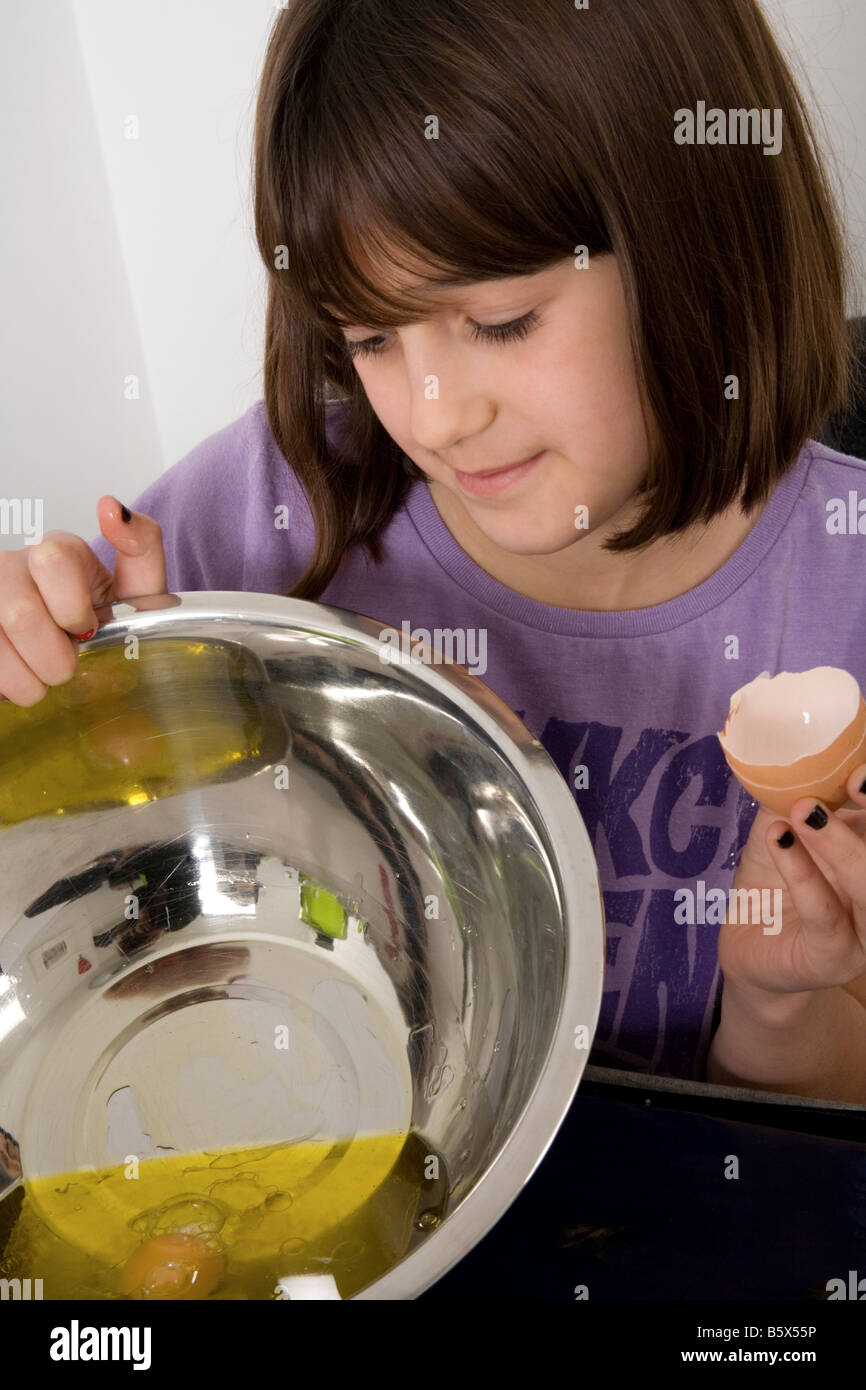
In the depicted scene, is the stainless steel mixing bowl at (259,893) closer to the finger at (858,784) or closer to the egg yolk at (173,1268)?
the egg yolk at (173,1268)

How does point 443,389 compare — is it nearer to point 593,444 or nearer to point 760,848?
point 593,444

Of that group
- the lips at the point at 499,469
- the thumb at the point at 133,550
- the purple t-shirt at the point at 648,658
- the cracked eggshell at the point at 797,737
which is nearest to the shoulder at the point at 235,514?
the purple t-shirt at the point at 648,658

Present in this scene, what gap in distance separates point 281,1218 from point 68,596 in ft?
1.20

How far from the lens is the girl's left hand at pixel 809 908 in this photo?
625mm

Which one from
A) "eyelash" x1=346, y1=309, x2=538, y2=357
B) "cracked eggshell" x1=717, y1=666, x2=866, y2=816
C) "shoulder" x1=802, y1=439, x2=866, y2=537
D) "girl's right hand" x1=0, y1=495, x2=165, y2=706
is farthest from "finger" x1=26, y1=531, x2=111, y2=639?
"shoulder" x1=802, y1=439, x2=866, y2=537

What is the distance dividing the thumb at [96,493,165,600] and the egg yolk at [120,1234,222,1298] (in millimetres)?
374

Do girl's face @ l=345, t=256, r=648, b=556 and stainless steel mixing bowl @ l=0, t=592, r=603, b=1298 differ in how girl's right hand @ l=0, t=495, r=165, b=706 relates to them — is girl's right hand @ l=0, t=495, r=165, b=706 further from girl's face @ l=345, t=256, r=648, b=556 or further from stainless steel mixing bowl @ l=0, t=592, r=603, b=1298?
girl's face @ l=345, t=256, r=648, b=556

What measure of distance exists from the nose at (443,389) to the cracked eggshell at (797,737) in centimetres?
25

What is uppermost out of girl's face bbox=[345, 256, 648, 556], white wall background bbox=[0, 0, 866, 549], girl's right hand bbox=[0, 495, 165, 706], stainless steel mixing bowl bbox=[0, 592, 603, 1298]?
white wall background bbox=[0, 0, 866, 549]

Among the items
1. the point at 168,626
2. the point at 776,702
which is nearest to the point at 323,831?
the point at 168,626

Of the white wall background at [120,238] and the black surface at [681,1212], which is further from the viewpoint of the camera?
the white wall background at [120,238]

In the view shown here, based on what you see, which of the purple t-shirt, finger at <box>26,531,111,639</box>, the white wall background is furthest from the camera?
the white wall background

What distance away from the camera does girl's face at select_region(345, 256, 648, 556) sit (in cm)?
61
